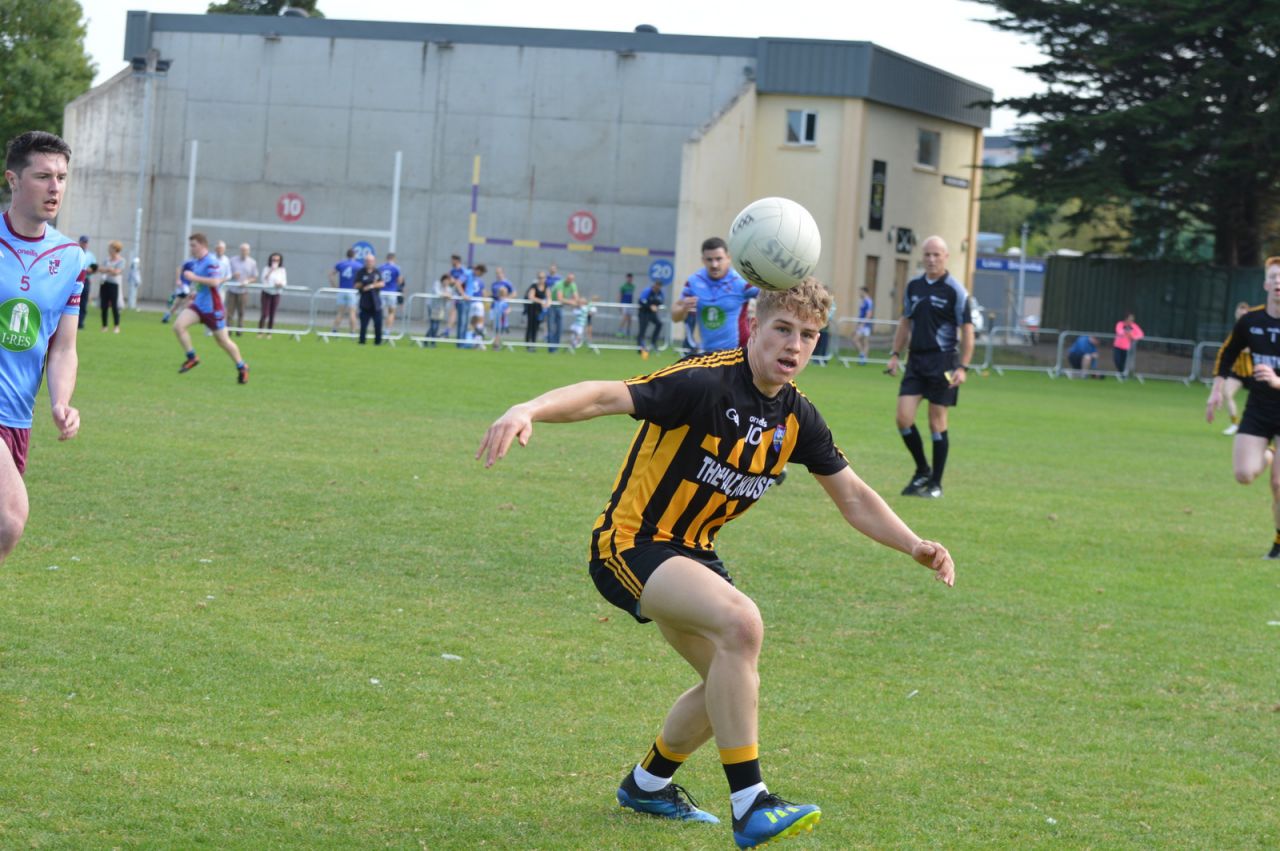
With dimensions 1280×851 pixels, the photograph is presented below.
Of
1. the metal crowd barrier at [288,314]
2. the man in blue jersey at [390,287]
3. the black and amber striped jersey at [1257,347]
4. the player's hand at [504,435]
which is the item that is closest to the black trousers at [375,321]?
the man in blue jersey at [390,287]

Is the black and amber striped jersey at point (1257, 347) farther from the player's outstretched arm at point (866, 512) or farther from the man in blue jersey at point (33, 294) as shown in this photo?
the man in blue jersey at point (33, 294)

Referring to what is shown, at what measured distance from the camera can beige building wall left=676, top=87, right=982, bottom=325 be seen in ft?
138

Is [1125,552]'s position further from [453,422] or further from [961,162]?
[961,162]

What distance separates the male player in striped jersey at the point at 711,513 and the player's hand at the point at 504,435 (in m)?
0.25

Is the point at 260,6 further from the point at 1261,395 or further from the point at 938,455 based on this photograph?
the point at 1261,395

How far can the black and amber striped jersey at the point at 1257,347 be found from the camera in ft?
38.7

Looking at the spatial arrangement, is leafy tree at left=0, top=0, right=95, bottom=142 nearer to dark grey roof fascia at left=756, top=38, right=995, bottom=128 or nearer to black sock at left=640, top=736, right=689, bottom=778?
dark grey roof fascia at left=756, top=38, right=995, bottom=128

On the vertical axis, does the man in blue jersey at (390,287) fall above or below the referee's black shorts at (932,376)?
above

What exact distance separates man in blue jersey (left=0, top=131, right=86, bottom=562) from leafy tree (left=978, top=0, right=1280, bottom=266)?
124 feet

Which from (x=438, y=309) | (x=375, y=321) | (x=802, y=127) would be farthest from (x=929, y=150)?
(x=375, y=321)

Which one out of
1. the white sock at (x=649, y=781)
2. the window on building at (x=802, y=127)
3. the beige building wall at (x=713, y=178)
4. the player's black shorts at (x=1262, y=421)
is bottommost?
the white sock at (x=649, y=781)

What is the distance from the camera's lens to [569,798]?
5434 mm

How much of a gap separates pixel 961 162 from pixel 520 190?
16.0 metres

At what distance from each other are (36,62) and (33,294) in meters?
57.3
